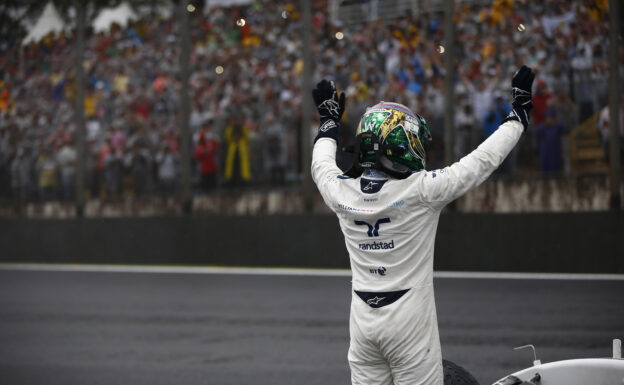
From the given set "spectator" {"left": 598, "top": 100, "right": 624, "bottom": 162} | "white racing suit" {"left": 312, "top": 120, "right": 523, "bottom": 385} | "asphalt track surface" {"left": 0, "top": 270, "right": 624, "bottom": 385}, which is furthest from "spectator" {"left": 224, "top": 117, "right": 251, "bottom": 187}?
"white racing suit" {"left": 312, "top": 120, "right": 523, "bottom": 385}

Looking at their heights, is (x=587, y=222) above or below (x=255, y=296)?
above

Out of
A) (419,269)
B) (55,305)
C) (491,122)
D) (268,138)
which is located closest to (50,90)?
(268,138)

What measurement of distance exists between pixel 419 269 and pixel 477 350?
420cm

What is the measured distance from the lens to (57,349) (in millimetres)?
8367

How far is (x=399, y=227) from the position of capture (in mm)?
3656

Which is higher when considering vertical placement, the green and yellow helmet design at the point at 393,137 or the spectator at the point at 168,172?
the green and yellow helmet design at the point at 393,137

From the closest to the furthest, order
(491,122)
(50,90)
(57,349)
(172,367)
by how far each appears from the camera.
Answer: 1. (172,367)
2. (57,349)
3. (491,122)
4. (50,90)

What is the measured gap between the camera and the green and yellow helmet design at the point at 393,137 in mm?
3639

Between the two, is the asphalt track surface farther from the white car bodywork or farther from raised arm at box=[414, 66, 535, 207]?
raised arm at box=[414, 66, 535, 207]

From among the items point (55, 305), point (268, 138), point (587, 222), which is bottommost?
point (55, 305)

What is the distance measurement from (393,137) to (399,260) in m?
0.45

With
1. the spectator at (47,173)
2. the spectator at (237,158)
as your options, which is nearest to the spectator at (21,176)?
the spectator at (47,173)

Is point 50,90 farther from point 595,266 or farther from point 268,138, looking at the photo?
point 595,266

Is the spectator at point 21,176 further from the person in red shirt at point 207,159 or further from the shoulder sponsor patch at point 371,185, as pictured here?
Answer: the shoulder sponsor patch at point 371,185
